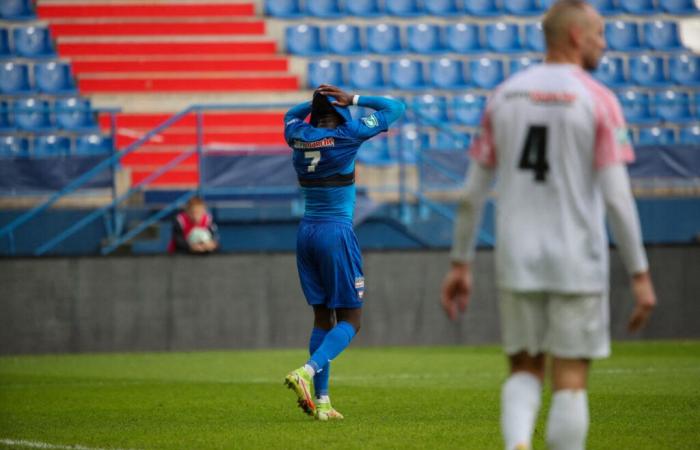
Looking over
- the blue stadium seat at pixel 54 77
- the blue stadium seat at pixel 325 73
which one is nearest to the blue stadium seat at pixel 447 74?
the blue stadium seat at pixel 325 73

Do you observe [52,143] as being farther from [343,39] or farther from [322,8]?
[322,8]

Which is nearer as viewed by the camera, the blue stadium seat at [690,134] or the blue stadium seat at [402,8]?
the blue stadium seat at [690,134]

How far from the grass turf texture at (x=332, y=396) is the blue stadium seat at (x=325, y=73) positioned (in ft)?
25.6

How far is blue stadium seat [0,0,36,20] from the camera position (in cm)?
2361

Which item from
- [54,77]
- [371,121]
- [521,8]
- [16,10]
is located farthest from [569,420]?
[521,8]

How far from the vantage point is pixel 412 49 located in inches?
935

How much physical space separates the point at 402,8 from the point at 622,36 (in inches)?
158

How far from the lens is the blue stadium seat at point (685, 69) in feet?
77.0

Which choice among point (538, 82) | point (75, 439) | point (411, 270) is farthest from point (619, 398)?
point (411, 270)

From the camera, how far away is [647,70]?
23.6 meters

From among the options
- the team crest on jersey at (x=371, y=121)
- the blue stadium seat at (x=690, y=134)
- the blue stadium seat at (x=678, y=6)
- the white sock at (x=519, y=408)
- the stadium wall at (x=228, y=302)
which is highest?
the team crest on jersey at (x=371, y=121)

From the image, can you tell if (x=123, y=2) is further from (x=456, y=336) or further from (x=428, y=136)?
(x=456, y=336)

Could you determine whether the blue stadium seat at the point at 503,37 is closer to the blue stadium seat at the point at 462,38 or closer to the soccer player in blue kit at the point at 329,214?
the blue stadium seat at the point at 462,38

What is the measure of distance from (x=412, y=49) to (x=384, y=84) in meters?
1.46
